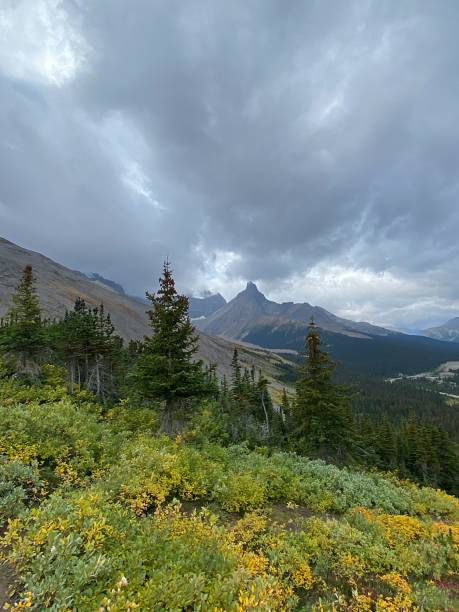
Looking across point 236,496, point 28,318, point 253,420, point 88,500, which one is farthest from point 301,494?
point 253,420

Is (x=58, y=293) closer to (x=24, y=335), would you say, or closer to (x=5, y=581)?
(x=24, y=335)

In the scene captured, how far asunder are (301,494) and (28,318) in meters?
25.6

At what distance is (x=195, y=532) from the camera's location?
252 inches

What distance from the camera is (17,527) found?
5.34m

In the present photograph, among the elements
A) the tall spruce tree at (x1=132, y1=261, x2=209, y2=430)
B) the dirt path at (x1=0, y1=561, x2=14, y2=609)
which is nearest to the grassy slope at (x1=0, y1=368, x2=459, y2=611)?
the dirt path at (x1=0, y1=561, x2=14, y2=609)

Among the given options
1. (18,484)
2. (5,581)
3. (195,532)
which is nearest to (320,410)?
(195,532)

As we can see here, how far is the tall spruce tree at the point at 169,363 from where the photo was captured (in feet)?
60.3

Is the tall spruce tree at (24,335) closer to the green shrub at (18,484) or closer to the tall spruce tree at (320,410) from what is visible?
the green shrub at (18,484)

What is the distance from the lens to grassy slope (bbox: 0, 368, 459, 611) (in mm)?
4624

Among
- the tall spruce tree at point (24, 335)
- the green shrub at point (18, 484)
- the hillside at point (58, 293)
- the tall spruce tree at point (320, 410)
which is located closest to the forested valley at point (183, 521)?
the green shrub at point (18, 484)

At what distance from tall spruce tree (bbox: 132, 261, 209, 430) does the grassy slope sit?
5530 mm

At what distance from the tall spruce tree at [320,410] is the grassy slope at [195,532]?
844 cm

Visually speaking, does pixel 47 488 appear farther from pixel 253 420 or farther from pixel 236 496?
pixel 253 420

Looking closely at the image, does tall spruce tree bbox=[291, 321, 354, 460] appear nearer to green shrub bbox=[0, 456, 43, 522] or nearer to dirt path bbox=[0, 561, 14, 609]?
green shrub bbox=[0, 456, 43, 522]
